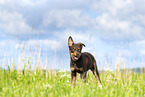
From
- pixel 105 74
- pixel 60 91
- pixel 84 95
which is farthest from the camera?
pixel 105 74

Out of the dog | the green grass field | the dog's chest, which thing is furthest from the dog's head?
the green grass field

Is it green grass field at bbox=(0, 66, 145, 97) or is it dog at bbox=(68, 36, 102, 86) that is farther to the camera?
dog at bbox=(68, 36, 102, 86)

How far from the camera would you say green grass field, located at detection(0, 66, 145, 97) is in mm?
4746

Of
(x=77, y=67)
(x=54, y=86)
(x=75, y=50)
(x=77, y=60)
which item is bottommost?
(x=54, y=86)

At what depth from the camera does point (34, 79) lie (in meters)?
6.69

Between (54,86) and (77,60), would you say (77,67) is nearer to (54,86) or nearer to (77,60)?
(77,60)

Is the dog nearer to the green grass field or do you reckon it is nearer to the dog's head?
the dog's head

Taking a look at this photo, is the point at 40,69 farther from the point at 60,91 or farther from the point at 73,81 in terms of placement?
the point at 60,91

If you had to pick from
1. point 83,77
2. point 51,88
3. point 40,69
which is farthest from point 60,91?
point 40,69

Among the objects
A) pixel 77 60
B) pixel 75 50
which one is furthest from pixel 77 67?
pixel 75 50

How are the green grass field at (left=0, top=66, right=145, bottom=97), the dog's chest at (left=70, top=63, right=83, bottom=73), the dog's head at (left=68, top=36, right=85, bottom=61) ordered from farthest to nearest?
the dog's chest at (left=70, top=63, right=83, bottom=73), the dog's head at (left=68, top=36, right=85, bottom=61), the green grass field at (left=0, top=66, right=145, bottom=97)

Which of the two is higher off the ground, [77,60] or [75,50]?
[75,50]

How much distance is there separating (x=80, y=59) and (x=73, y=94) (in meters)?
1.99

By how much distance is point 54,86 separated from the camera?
5324mm
